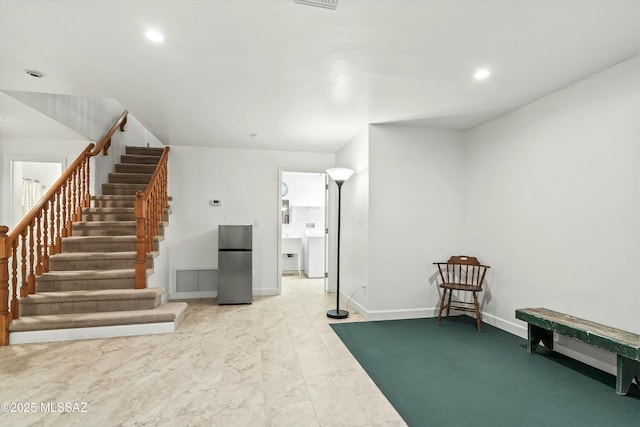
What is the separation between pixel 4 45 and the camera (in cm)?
238

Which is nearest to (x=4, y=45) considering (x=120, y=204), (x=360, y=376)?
(x=120, y=204)

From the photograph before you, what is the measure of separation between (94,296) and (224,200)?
2.37 m

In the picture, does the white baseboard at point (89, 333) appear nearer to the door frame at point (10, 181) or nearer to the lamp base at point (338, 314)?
the lamp base at point (338, 314)

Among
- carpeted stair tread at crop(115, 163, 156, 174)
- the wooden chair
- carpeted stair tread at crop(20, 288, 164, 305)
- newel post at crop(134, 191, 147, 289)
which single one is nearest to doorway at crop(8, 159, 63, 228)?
carpeted stair tread at crop(115, 163, 156, 174)

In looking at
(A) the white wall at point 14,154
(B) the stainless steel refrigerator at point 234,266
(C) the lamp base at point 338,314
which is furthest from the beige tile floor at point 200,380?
(A) the white wall at point 14,154

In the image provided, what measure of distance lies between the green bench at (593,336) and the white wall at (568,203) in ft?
0.51

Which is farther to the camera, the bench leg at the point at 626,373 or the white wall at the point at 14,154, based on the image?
the white wall at the point at 14,154

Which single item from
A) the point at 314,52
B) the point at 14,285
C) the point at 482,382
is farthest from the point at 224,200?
the point at 482,382

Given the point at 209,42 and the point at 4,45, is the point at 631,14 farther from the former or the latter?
the point at 4,45

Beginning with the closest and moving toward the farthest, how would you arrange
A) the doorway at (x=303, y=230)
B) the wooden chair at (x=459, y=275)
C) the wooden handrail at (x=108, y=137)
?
the wooden chair at (x=459, y=275) → the wooden handrail at (x=108, y=137) → the doorway at (x=303, y=230)

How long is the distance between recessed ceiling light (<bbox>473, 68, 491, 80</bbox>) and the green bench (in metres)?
2.25

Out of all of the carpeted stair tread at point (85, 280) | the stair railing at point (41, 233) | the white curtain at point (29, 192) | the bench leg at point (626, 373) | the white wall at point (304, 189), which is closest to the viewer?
the bench leg at point (626, 373)

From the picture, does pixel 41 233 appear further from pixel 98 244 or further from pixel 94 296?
pixel 94 296

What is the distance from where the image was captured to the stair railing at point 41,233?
3.22m
